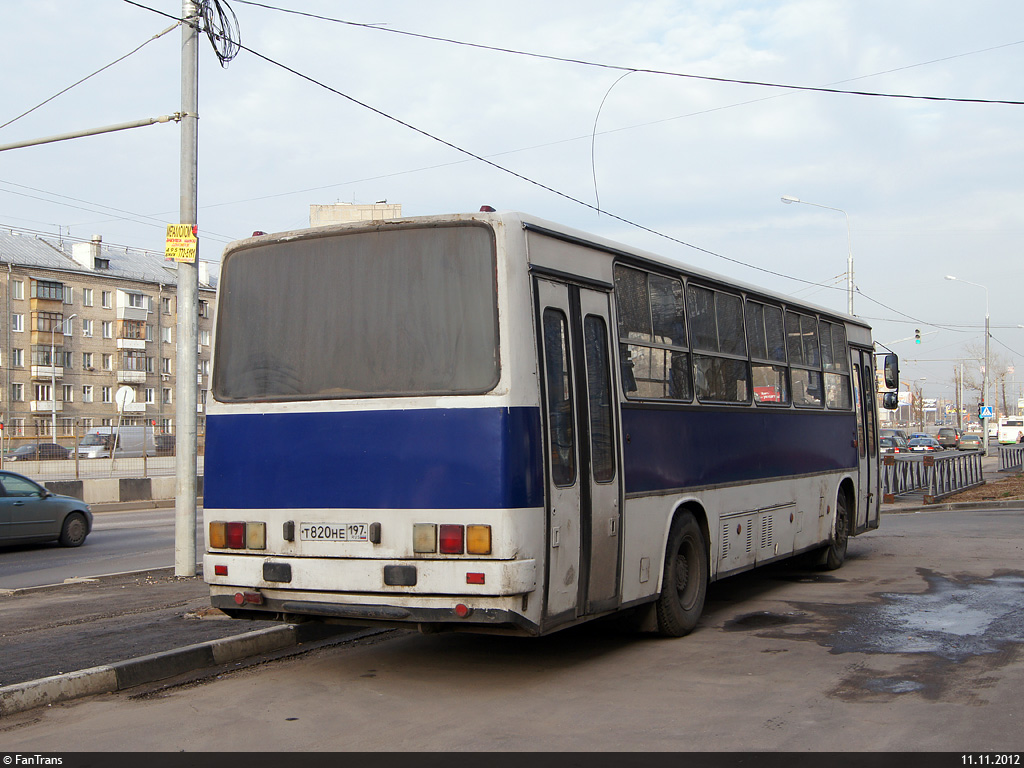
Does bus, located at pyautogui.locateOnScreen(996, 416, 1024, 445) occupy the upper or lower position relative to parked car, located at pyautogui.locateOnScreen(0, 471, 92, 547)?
upper

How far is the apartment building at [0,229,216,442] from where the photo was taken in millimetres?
76312

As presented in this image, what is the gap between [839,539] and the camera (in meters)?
13.3

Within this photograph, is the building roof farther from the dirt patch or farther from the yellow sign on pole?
the yellow sign on pole

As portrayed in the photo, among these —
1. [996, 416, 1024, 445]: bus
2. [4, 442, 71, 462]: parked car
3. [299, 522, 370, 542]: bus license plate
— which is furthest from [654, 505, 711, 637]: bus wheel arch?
[996, 416, 1024, 445]: bus

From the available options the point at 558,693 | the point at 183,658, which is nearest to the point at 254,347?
the point at 183,658

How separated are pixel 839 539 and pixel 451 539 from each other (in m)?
8.21

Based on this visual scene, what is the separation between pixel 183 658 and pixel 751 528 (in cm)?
537

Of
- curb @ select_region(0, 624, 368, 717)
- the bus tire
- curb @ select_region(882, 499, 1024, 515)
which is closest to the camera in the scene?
curb @ select_region(0, 624, 368, 717)

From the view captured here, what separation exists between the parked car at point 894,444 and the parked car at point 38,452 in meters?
41.8

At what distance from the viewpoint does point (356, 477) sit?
22.4 feet

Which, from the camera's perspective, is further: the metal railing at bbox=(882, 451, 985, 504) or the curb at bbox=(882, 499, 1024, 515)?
the metal railing at bbox=(882, 451, 985, 504)

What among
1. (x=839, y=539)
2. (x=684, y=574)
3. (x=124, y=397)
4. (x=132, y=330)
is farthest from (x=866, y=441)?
(x=132, y=330)

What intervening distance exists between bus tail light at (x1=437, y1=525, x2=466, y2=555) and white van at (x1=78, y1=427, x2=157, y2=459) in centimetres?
2873
